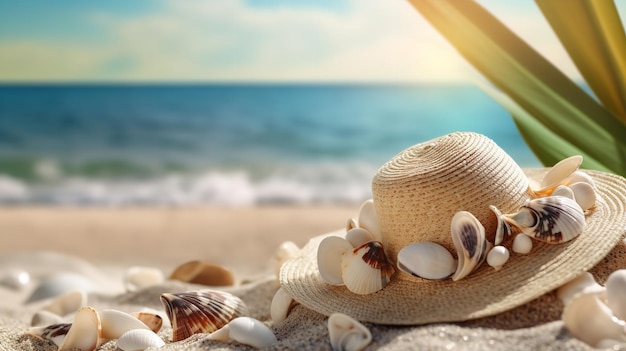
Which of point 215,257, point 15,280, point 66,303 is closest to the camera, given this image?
point 66,303

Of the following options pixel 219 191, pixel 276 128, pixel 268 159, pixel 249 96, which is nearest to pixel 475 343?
pixel 219 191

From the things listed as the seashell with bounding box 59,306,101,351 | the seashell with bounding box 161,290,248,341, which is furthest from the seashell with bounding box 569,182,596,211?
the seashell with bounding box 59,306,101,351

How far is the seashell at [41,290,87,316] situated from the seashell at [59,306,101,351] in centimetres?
74

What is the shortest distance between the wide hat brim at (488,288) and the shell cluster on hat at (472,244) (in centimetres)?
2

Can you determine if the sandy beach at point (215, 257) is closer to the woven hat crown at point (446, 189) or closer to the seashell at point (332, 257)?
the seashell at point (332, 257)

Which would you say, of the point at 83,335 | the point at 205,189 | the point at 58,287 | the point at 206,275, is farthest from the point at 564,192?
the point at 205,189

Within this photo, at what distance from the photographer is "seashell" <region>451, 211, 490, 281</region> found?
1.28 meters

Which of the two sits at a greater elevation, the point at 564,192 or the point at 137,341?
the point at 564,192

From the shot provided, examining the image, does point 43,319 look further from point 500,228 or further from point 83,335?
point 500,228

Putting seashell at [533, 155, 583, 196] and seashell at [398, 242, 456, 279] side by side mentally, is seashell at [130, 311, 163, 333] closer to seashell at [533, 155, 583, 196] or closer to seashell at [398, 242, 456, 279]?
seashell at [398, 242, 456, 279]

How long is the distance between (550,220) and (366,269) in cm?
39

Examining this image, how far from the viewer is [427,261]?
1311mm

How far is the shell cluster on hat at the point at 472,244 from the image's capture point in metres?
1.29

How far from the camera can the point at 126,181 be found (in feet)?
28.9
